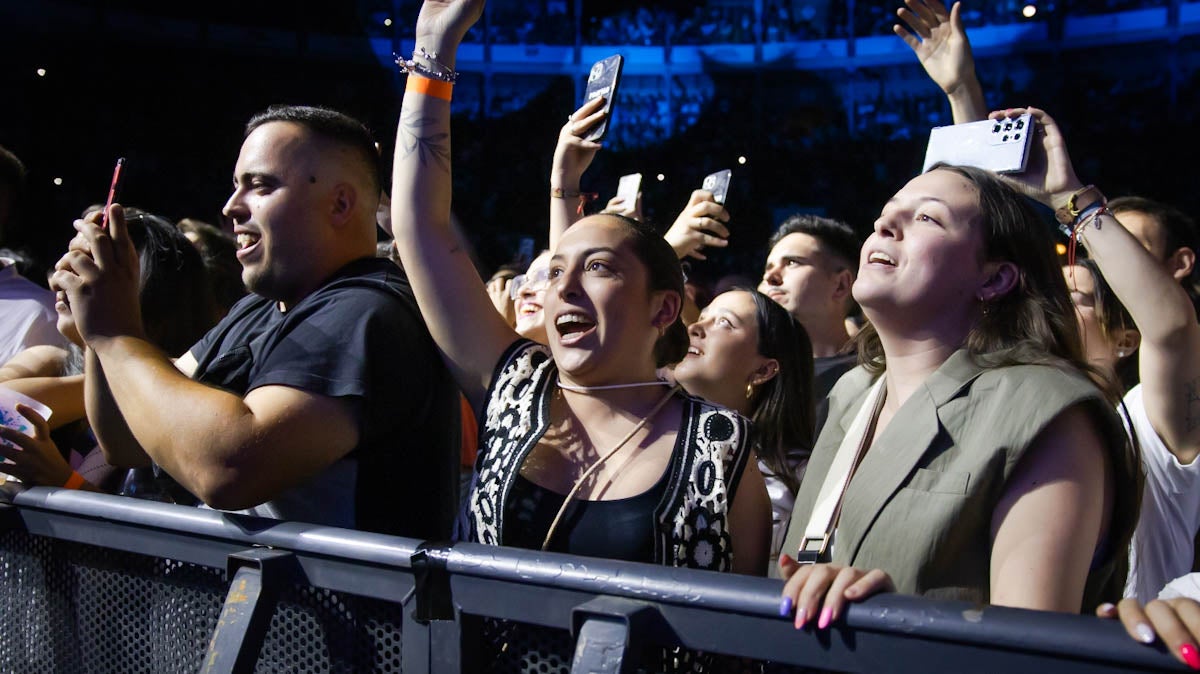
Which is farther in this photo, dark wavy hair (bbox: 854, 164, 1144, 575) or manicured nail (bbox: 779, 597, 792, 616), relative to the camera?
dark wavy hair (bbox: 854, 164, 1144, 575)

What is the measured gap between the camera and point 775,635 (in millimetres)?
885

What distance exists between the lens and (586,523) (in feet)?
4.37

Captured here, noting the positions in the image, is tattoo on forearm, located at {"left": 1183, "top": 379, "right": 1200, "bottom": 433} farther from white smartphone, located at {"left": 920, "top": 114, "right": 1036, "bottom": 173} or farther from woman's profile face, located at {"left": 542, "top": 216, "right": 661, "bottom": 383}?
woman's profile face, located at {"left": 542, "top": 216, "right": 661, "bottom": 383}

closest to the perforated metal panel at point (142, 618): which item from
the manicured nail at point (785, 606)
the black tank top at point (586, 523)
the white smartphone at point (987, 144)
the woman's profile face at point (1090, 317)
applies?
the black tank top at point (586, 523)

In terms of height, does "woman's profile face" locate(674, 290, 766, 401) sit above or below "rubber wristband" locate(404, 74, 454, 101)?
below

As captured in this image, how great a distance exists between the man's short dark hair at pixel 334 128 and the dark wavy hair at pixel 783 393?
1.09m

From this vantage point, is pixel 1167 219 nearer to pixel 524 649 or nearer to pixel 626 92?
pixel 524 649

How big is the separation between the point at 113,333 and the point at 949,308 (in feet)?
3.88

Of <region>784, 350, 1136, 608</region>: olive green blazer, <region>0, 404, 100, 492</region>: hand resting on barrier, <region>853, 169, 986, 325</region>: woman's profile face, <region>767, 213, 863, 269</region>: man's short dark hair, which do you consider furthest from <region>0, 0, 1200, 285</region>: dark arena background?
<region>784, 350, 1136, 608</region>: olive green blazer

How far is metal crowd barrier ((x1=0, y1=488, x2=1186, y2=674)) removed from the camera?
82cm

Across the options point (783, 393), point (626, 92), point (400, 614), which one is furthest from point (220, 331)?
point (626, 92)

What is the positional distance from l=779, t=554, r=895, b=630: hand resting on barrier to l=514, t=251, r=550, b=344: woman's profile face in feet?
5.43

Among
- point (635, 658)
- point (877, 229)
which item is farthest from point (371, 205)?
point (635, 658)

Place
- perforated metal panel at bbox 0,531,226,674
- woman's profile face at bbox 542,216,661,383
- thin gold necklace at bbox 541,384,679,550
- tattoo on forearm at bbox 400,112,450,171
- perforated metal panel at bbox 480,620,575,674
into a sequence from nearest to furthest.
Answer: perforated metal panel at bbox 480,620,575,674 → perforated metal panel at bbox 0,531,226,674 → thin gold necklace at bbox 541,384,679,550 → woman's profile face at bbox 542,216,661,383 → tattoo on forearm at bbox 400,112,450,171
